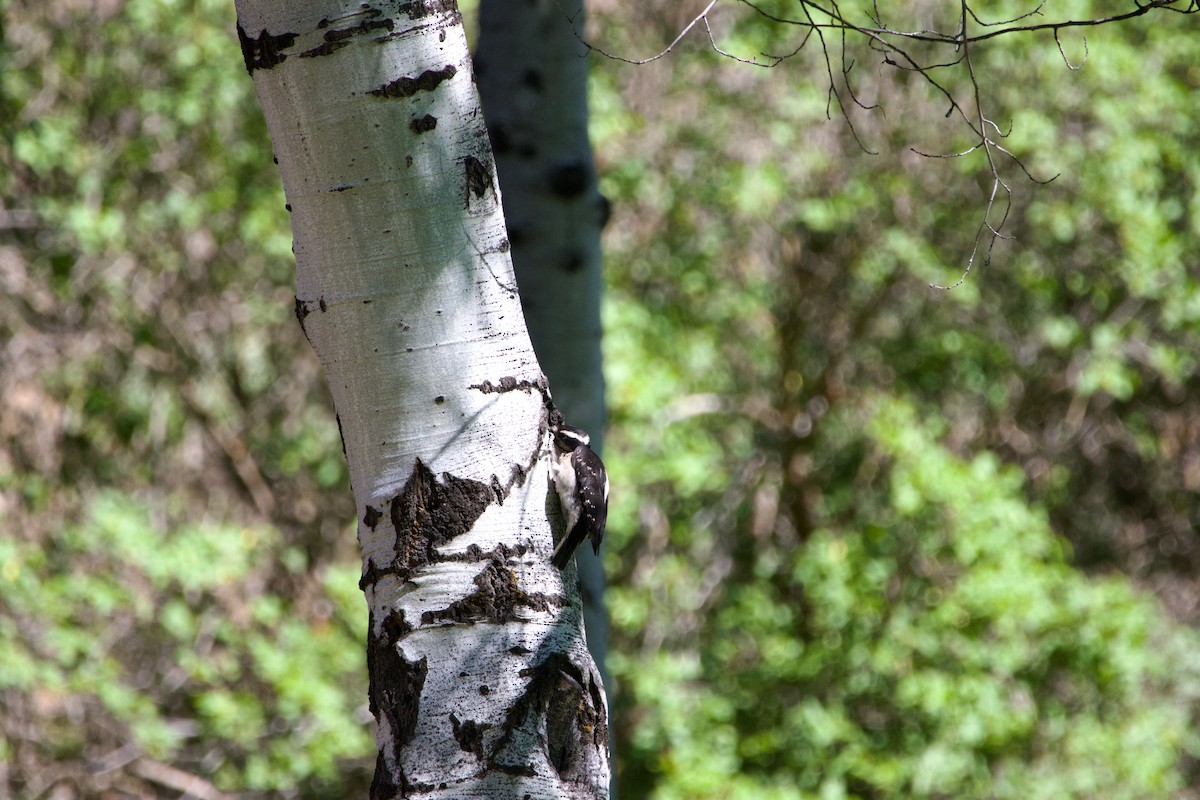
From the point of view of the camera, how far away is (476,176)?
1.31 metres

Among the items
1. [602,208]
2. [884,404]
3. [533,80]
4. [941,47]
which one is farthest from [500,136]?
[941,47]

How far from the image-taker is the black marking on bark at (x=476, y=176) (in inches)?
51.4

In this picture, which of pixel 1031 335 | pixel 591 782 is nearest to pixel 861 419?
pixel 1031 335

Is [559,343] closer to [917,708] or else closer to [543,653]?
[543,653]

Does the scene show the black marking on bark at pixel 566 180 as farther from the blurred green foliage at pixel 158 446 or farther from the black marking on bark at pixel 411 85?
the blurred green foliage at pixel 158 446

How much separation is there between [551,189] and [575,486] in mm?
1073

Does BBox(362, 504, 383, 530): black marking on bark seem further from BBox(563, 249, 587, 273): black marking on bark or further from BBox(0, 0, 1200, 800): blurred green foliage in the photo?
BBox(0, 0, 1200, 800): blurred green foliage

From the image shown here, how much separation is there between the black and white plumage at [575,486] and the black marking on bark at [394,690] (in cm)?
21

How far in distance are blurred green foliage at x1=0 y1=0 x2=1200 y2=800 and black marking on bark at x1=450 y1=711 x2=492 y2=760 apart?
297cm

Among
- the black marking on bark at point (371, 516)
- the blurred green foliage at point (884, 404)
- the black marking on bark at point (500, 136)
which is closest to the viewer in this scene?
the black marking on bark at point (371, 516)

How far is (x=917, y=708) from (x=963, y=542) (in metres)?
0.69

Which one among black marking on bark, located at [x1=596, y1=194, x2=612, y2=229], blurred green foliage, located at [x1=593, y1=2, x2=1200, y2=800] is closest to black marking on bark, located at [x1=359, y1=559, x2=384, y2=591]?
black marking on bark, located at [x1=596, y1=194, x2=612, y2=229]

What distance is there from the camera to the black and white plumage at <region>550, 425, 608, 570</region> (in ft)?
4.59

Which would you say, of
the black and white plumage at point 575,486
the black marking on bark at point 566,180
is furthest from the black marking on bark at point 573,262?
the black and white plumage at point 575,486
